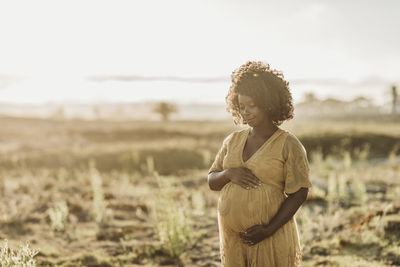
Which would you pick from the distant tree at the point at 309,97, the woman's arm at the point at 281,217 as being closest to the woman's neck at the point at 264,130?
the woman's arm at the point at 281,217

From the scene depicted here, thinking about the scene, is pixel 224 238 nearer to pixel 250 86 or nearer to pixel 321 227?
pixel 250 86

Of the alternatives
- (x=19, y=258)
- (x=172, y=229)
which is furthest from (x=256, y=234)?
(x=172, y=229)

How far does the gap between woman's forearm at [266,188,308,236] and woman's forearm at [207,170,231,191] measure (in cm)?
43

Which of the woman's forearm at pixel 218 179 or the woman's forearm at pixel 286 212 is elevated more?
the woman's forearm at pixel 218 179

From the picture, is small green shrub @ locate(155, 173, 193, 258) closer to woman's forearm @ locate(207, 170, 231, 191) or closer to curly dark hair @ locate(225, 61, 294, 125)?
woman's forearm @ locate(207, 170, 231, 191)

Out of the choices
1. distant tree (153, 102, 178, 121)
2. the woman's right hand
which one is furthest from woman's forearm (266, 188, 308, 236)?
distant tree (153, 102, 178, 121)

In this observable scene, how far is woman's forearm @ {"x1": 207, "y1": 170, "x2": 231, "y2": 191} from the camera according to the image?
8.73ft

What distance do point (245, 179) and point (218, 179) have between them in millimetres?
255

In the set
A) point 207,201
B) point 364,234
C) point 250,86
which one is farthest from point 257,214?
point 207,201

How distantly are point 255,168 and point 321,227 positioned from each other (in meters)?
4.24

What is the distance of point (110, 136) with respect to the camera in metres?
32.5

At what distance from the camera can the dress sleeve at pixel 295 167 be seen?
95.9 inches

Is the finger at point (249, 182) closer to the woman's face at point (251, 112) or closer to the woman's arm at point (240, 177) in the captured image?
the woman's arm at point (240, 177)

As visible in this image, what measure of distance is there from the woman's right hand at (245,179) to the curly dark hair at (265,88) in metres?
0.44
